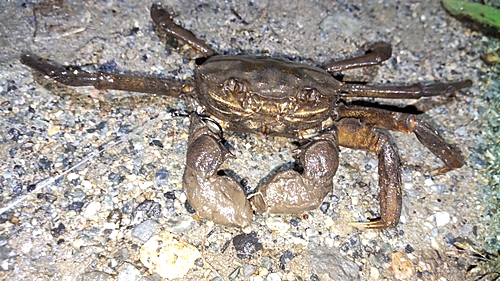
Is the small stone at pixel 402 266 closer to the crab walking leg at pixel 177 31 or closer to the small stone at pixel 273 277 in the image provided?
the small stone at pixel 273 277

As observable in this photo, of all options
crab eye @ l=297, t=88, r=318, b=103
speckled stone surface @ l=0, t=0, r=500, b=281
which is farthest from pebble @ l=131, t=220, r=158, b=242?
crab eye @ l=297, t=88, r=318, b=103

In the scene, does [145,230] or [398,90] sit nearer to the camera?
[145,230]

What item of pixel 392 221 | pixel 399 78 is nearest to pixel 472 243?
pixel 392 221

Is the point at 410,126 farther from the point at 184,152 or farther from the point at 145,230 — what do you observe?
the point at 145,230

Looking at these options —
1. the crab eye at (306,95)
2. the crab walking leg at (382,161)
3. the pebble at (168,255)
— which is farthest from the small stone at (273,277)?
the crab eye at (306,95)

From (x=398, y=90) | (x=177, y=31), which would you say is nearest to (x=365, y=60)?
(x=398, y=90)

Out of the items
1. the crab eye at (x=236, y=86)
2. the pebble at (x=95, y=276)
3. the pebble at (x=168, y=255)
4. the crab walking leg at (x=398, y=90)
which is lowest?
the pebble at (x=95, y=276)

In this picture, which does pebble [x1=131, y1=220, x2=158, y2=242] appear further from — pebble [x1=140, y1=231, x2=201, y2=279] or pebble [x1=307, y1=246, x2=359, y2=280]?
pebble [x1=307, y1=246, x2=359, y2=280]
